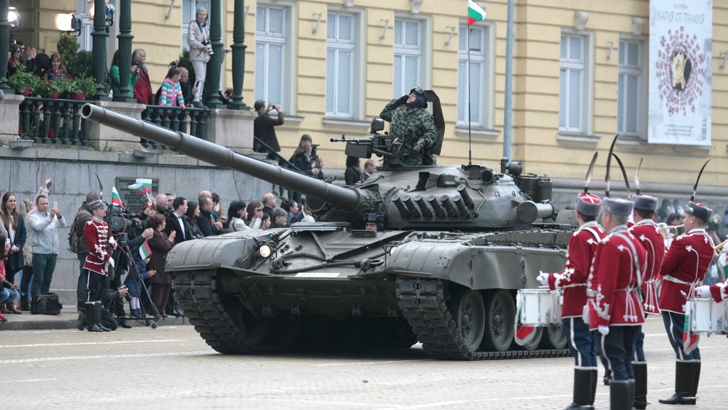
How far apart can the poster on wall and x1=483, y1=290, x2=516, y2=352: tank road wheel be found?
67.4ft

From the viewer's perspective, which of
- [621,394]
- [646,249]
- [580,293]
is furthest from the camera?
[646,249]

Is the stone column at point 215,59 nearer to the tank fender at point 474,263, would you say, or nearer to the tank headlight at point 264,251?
the tank headlight at point 264,251

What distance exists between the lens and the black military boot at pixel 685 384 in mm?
14172

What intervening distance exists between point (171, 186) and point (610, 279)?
15891 millimetres

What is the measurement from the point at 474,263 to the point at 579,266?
545cm

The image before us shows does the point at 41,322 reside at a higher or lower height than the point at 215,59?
lower

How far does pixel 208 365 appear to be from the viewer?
1755 cm

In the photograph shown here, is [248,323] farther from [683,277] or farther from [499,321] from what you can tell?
[683,277]

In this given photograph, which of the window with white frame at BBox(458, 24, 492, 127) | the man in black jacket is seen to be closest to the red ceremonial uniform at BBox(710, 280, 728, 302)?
the man in black jacket

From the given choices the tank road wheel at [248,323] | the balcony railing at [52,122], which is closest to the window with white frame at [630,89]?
the balcony railing at [52,122]

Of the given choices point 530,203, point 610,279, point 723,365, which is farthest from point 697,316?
point 530,203

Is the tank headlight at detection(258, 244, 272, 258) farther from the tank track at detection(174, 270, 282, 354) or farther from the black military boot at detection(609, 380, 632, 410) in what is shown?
the black military boot at detection(609, 380, 632, 410)

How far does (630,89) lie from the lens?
132ft

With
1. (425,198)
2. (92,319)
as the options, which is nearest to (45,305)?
(92,319)
